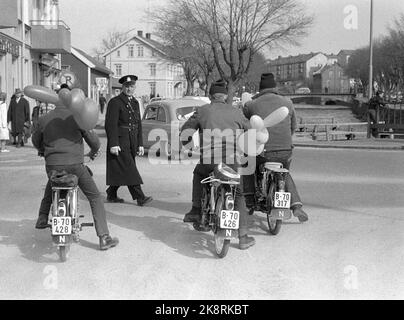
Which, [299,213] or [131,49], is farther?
[131,49]

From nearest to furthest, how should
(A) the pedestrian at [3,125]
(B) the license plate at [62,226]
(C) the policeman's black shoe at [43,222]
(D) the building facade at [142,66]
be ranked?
1. (B) the license plate at [62,226]
2. (C) the policeman's black shoe at [43,222]
3. (A) the pedestrian at [3,125]
4. (D) the building facade at [142,66]

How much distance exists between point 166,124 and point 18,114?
5528 mm

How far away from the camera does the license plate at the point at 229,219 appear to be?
21.0 ft

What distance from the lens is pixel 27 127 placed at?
20.7 meters

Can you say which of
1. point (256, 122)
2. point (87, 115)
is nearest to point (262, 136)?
point (256, 122)

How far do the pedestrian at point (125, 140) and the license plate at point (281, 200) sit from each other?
2743 mm

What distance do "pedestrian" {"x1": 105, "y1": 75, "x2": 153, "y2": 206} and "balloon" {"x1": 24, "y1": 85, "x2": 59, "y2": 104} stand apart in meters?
2.89

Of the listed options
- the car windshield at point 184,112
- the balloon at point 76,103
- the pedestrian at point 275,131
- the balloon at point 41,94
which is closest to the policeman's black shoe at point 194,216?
the pedestrian at point 275,131

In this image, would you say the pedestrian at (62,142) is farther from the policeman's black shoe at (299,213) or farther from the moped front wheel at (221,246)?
the policeman's black shoe at (299,213)

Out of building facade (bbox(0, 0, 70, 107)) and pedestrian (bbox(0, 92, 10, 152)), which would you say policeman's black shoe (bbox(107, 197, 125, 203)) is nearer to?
pedestrian (bbox(0, 92, 10, 152))

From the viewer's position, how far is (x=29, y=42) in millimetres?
30703

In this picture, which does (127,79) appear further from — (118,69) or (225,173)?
(118,69)

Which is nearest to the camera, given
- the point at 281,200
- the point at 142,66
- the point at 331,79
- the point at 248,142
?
the point at 248,142

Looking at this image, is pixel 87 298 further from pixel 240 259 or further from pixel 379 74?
pixel 379 74
